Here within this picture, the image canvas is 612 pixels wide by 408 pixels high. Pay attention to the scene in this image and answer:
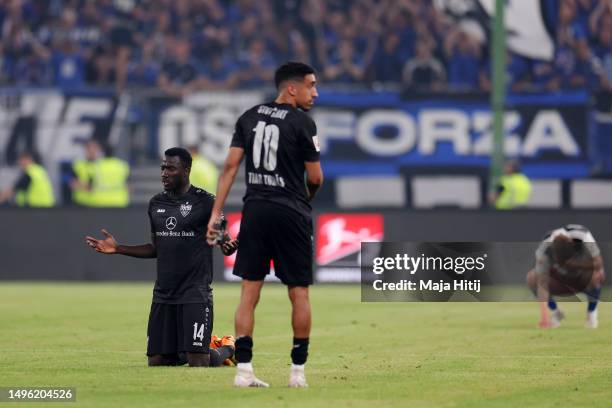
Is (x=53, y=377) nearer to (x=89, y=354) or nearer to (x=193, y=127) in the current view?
(x=89, y=354)

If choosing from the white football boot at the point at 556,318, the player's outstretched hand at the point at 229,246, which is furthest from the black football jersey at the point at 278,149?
the white football boot at the point at 556,318

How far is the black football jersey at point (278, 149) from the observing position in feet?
32.8

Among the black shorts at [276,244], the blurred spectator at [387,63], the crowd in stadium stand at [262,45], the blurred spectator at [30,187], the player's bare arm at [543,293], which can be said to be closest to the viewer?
the black shorts at [276,244]

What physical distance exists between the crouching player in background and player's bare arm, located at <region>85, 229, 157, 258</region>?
21.5 feet

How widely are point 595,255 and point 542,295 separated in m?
0.83

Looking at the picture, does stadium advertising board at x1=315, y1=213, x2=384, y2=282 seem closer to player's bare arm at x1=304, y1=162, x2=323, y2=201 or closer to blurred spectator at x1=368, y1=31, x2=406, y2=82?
blurred spectator at x1=368, y1=31, x2=406, y2=82

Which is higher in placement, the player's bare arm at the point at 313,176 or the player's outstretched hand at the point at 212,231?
the player's bare arm at the point at 313,176

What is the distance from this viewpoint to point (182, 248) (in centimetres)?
1227

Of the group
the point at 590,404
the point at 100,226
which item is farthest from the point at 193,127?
the point at 590,404

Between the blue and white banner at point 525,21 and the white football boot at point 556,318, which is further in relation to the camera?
the blue and white banner at point 525,21

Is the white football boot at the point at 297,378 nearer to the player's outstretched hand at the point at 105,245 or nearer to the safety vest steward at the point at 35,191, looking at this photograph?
the player's outstretched hand at the point at 105,245

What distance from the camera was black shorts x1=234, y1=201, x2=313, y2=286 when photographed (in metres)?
10.0

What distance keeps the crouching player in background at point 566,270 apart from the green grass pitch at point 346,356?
12.1 inches

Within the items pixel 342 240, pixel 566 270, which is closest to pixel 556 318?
pixel 566 270
